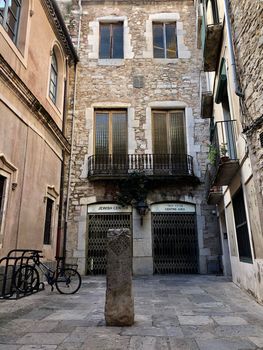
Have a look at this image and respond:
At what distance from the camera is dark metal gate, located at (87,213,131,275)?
34.2ft

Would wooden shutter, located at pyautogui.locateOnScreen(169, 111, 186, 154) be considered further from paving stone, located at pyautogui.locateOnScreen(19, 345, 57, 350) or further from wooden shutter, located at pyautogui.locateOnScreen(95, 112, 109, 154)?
paving stone, located at pyautogui.locateOnScreen(19, 345, 57, 350)

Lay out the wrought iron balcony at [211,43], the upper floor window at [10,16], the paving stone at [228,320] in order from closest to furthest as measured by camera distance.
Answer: the paving stone at [228,320] → the wrought iron balcony at [211,43] → the upper floor window at [10,16]

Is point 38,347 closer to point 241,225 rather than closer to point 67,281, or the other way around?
point 67,281

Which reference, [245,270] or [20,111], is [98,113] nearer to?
[20,111]

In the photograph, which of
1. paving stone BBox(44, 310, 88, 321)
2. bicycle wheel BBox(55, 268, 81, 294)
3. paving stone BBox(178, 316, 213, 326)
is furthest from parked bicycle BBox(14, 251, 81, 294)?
paving stone BBox(178, 316, 213, 326)

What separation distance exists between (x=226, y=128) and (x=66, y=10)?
1014 centimetres

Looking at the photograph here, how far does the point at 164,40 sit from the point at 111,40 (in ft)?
7.62

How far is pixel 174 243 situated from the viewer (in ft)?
34.6

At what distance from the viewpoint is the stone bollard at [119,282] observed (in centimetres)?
369

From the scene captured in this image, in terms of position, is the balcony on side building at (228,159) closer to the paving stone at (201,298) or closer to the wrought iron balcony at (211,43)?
the wrought iron balcony at (211,43)

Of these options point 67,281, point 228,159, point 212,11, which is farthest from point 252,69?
point 67,281

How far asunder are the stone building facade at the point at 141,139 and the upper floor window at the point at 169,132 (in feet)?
0.13

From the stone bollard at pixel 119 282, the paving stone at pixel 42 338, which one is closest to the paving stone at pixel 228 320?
the stone bollard at pixel 119 282

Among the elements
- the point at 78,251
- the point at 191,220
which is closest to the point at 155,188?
the point at 191,220
